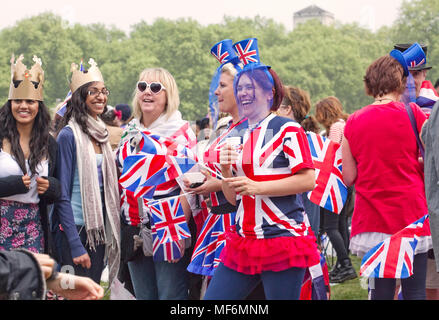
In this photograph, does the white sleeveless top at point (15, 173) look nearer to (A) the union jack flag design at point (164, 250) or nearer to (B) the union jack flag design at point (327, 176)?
(A) the union jack flag design at point (164, 250)

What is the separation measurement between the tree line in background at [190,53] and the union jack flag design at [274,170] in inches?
1523

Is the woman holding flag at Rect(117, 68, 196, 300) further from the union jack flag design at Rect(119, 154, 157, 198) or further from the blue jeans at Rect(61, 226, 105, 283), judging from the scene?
the blue jeans at Rect(61, 226, 105, 283)

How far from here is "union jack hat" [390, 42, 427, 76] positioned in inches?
168

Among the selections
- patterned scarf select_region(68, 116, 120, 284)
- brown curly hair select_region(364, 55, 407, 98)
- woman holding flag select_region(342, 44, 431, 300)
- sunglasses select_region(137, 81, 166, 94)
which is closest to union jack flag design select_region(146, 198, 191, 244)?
patterned scarf select_region(68, 116, 120, 284)

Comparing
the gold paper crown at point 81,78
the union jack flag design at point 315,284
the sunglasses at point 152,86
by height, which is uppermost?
the gold paper crown at point 81,78

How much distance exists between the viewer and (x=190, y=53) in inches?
1876

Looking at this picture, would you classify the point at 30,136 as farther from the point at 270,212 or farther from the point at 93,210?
the point at 270,212

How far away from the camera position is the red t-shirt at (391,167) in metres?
4.12

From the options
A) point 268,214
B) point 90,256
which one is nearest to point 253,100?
point 268,214

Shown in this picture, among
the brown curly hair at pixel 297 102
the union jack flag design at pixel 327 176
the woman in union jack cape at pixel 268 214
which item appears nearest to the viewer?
the woman in union jack cape at pixel 268 214

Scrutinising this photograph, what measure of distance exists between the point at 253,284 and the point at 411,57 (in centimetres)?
206

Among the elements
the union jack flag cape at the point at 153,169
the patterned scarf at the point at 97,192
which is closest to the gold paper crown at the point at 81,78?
the patterned scarf at the point at 97,192

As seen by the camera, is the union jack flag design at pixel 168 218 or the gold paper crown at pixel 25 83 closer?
the gold paper crown at pixel 25 83
